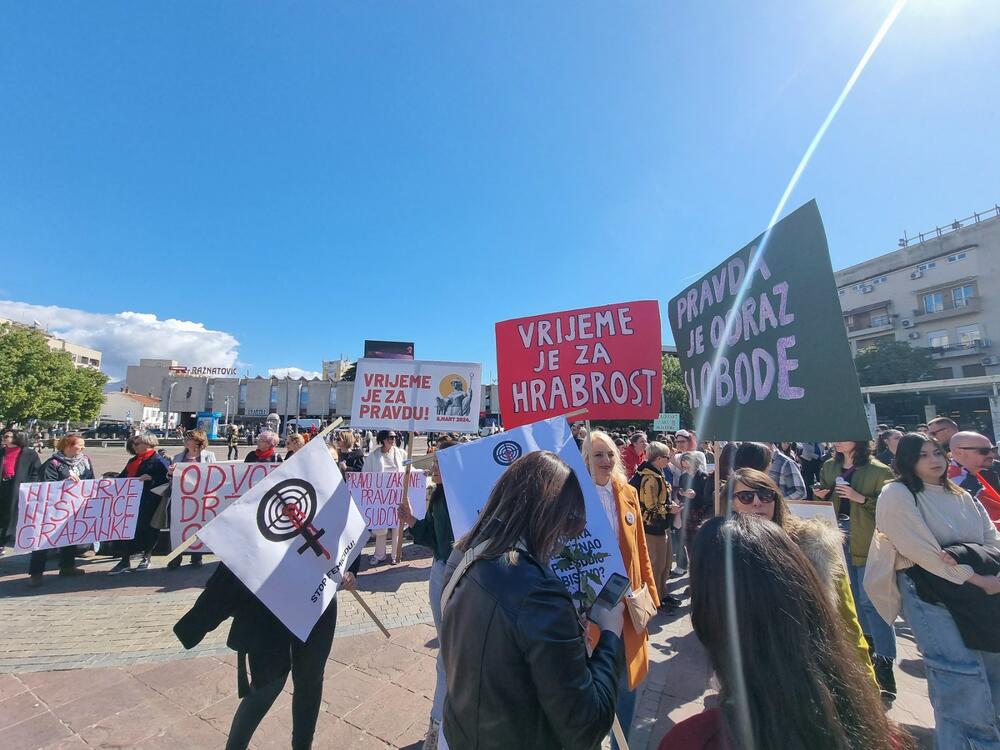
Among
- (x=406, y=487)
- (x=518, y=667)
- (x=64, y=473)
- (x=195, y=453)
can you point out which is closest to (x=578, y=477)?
(x=518, y=667)

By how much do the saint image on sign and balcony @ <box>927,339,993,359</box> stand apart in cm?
4700

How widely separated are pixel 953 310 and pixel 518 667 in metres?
50.5

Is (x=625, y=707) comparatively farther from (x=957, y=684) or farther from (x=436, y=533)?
(x=957, y=684)

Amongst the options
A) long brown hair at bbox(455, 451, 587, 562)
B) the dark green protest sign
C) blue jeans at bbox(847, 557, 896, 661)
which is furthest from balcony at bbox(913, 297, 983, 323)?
long brown hair at bbox(455, 451, 587, 562)

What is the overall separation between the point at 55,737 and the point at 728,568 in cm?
412

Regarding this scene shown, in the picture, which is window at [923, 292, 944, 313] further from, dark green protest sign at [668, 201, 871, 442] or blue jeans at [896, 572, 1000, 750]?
dark green protest sign at [668, 201, 871, 442]

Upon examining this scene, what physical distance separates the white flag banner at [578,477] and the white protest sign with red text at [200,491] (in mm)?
3827

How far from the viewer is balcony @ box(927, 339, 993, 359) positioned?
34.2m

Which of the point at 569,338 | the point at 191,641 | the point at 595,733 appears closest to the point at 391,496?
the point at 569,338

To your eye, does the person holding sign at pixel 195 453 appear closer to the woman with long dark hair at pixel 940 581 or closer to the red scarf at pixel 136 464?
the red scarf at pixel 136 464

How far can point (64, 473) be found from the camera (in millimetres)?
5719

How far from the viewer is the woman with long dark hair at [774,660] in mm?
1009

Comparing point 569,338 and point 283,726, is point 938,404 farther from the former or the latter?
point 283,726

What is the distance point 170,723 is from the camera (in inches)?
115
